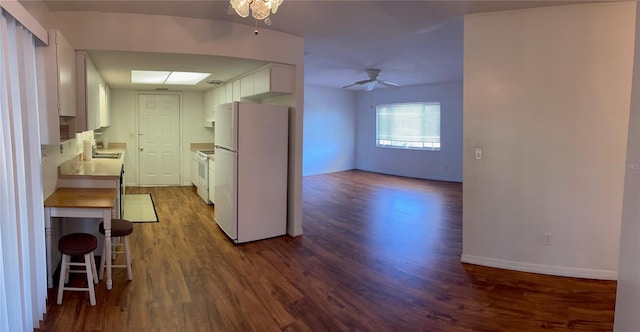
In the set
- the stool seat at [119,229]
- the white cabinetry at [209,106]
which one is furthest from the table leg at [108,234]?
the white cabinetry at [209,106]

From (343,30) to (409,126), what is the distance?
6.43 meters

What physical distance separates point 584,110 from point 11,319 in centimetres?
449

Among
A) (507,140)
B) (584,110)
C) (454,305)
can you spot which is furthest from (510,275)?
(584,110)

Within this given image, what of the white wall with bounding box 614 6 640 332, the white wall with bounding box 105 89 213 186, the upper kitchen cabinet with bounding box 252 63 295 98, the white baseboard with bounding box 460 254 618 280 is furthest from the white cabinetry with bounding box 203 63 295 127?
the white wall with bounding box 614 6 640 332

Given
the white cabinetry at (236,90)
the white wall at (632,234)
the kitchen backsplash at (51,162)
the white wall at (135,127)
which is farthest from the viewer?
the white wall at (135,127)

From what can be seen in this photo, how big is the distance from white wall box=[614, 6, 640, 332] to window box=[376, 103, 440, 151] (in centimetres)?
796

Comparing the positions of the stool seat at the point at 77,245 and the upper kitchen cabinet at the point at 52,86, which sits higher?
the upper kitchen cabinet at the point at 52,86

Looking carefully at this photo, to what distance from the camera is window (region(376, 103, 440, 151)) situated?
977cm

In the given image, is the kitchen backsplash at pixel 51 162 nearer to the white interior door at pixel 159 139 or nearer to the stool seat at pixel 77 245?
the stool seat at pixel 77 245

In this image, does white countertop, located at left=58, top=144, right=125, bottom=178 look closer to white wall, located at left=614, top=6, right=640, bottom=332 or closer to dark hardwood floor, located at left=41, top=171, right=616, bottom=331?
dark hardwood floor, located at left=41, top=171, right=616, bottom=331

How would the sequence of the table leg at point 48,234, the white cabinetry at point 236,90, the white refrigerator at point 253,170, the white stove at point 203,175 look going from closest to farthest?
the table leg at point 48,234, the white refrigerator at point 253,170, the white cabinetry at point 236,90, the white stove at point 203,175

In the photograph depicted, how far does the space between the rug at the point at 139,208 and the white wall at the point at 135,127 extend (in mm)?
1265

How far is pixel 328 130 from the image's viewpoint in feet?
35.3

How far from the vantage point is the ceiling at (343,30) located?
3432 mm
